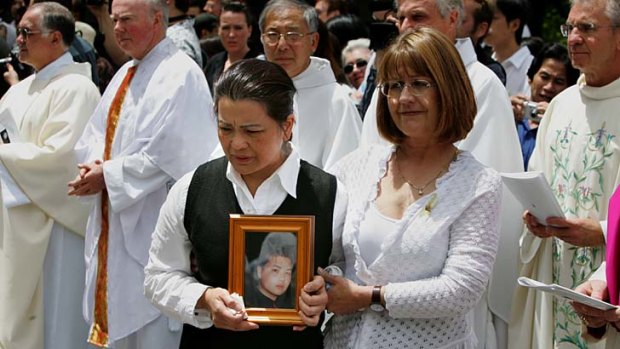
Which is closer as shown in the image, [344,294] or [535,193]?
[344,294]

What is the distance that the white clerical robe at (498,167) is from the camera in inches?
182

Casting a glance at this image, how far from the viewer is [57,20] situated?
258 inches

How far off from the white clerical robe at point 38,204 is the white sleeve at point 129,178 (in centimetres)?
65

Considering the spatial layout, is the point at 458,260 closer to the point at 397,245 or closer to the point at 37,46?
the point at 397,245

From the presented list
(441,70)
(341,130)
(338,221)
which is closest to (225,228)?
Answer: (338,221)

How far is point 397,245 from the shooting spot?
141 inches

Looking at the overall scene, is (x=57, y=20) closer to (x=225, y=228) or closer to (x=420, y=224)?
(x=225, y=228)

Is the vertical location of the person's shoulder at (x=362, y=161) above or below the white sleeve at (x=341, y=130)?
above

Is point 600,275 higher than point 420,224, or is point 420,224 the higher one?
point 420,224

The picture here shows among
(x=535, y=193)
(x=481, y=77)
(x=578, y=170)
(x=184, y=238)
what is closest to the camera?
(x=184, y=238)

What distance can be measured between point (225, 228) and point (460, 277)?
757mm

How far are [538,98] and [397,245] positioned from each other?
3097 millimetres

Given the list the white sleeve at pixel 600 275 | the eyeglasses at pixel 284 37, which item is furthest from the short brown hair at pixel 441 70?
the eyeglasses at pixel 284 37

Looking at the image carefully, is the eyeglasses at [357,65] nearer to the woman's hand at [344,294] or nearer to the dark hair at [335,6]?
the dark hair at [335,6]
